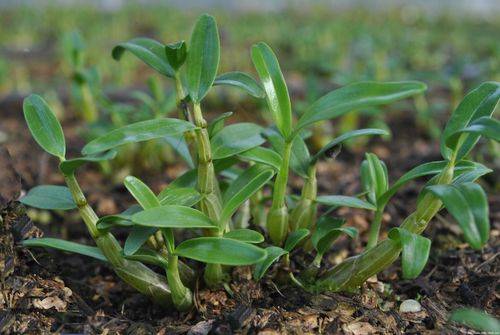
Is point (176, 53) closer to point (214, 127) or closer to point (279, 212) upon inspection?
point (214, 127)

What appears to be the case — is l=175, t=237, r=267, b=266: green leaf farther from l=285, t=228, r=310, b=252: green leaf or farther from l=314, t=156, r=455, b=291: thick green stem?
l=314, t=156, r=455, b=291: thick green stem

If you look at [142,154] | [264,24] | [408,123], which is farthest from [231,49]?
[142,154]

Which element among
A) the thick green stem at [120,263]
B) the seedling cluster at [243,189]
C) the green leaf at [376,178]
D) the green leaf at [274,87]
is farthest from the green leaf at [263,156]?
A: the thick green stem at [120,263]

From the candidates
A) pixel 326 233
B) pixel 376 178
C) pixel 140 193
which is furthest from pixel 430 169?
pixel 140 193

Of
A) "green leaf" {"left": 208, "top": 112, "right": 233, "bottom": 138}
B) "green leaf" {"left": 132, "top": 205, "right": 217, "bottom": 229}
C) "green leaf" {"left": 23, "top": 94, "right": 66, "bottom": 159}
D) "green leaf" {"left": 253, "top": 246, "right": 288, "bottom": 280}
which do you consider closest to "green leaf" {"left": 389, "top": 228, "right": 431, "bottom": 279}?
"green leaf" {"left": 253, "top": 246, "right": 288, "bottom": 280}

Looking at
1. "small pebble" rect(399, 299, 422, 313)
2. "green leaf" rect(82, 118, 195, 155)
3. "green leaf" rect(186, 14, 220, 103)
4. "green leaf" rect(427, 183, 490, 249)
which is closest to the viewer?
"green leaf" rect(427, 183, 490, 249)

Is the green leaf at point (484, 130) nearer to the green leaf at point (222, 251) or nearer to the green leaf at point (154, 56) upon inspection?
the green leaf at point (222, 251)
